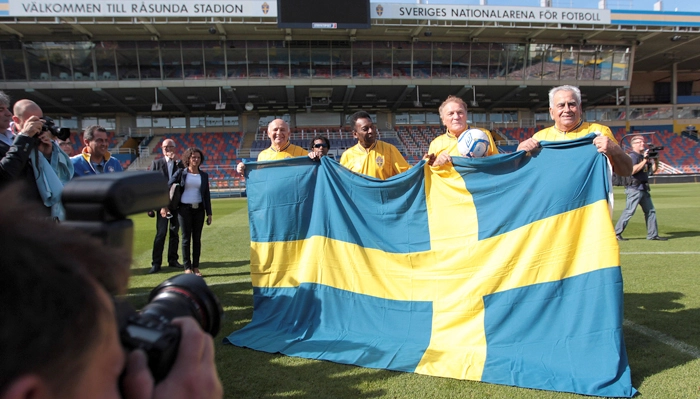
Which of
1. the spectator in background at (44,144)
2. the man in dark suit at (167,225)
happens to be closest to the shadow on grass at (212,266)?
the man in dark suit at (167,225)

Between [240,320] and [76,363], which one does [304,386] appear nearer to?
[240,320]

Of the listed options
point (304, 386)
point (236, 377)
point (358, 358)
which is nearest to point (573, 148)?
point (358, 358)

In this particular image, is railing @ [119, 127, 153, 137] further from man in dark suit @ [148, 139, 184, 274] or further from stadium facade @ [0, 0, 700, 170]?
man in dark suit @ [148, 139, 184, 274]

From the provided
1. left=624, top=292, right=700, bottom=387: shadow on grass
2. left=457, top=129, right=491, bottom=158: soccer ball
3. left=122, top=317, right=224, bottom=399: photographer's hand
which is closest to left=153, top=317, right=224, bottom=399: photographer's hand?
left=122, top=317, right=224, bottom=399: photographer's hand

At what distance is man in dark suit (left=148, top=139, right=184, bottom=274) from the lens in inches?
251

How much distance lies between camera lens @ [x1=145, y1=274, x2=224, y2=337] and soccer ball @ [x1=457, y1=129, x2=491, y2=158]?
324 cm

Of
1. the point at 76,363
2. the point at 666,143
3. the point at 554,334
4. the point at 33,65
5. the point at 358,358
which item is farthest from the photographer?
the point at 666,143

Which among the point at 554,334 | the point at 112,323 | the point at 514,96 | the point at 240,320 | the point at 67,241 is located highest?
the point at 514,96

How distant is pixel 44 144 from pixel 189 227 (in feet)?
8.96

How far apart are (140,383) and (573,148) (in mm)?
3268

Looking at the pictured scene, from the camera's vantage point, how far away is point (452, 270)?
341 cm

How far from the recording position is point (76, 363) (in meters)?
0.51

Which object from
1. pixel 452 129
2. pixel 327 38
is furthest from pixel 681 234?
pixel 327 38

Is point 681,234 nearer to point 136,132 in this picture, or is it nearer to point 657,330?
point 657,330
